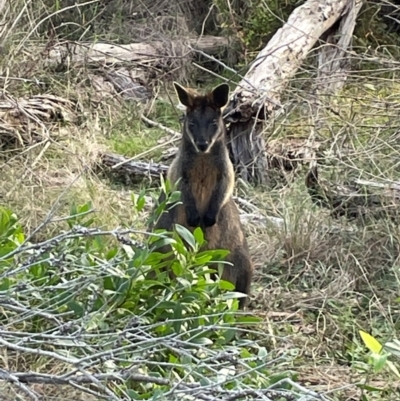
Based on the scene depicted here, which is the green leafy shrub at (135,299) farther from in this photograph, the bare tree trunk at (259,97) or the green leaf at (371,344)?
the bare tree trunk at (259,97)

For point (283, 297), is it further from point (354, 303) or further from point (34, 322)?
point (34, 322)

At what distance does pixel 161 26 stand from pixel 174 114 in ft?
5.97

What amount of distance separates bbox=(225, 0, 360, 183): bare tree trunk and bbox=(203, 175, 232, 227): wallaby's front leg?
95 centimetres

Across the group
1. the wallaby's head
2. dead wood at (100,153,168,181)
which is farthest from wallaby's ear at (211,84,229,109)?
dead wood at (100,153,168,181)

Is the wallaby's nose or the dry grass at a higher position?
the wallaby's nose

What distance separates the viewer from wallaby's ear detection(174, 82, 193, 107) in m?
5.43

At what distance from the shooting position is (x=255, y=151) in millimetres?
7137

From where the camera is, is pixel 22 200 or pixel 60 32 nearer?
pixel 22 200

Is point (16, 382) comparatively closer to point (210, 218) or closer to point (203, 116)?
point (210, 218)

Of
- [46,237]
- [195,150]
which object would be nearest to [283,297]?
[195,150]

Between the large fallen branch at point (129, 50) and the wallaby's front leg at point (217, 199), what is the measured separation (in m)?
3.01

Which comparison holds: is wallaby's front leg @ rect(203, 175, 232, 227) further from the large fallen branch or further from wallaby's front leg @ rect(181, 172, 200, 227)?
the large fallen branch

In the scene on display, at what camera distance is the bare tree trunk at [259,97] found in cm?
680

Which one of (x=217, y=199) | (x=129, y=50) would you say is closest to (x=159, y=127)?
(x=129, y=50)
